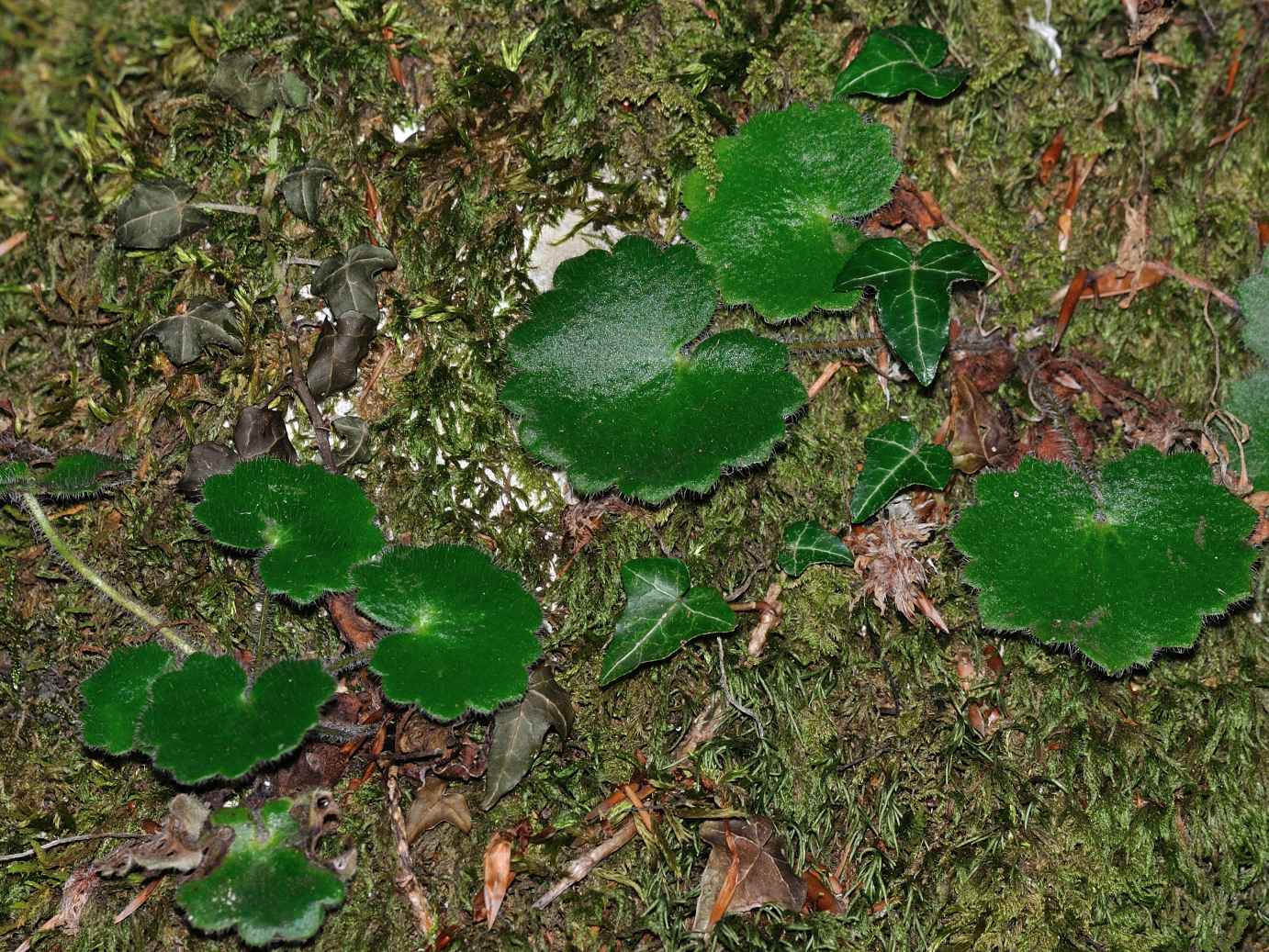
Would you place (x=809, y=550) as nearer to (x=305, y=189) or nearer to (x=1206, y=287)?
(x=1206, y=287)

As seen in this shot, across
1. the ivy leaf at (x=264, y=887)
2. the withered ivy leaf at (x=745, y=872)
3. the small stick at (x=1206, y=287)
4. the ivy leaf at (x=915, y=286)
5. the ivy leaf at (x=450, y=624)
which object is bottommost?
the withered ivy leaf at (x=745, y=872)

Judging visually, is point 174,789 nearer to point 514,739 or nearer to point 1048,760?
point 514,739

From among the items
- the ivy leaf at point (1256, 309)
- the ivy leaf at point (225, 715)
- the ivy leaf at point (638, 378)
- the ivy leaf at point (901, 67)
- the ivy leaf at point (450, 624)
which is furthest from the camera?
the ivy leaf at point (1256, 309)

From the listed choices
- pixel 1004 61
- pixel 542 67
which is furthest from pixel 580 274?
pixel 1004 61

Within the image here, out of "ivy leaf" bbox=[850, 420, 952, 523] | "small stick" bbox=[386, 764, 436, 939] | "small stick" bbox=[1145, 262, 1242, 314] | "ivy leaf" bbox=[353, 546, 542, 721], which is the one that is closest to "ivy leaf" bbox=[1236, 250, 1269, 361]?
"small stick" bbox=[1145, 262, 1242, 314]

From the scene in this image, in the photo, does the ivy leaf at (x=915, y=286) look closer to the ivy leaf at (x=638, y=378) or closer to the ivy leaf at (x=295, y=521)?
the ivy leaf at (x=638, y=378)

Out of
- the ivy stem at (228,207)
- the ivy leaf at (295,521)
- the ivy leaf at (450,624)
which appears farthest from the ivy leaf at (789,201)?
the ivy stem at (228,207)

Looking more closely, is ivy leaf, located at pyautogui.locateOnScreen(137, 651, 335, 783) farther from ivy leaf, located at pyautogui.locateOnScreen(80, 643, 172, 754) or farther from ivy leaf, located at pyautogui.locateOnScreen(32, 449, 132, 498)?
ivy leaf, located at pyautogui.locateOnScreen(32, 449, 132, 498)
